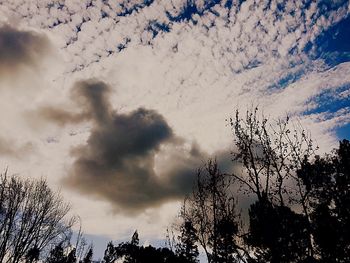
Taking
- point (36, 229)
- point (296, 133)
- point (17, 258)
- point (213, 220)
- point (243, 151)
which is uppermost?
point (296, 133)

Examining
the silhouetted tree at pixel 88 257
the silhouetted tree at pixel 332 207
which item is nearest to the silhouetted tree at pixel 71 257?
the silhouetted tree at pixel 88 257

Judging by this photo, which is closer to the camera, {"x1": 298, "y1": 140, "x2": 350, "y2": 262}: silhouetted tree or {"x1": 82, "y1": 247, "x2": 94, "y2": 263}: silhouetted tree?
{"x1": 298, "y1": 140, "x2": 350, "y2": 262}: silhouetted tree

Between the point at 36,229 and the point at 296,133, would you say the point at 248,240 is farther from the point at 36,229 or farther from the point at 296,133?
the point at 36,229

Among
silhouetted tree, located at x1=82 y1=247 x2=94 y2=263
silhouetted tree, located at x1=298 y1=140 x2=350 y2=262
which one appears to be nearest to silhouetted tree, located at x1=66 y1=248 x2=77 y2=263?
silhouetted tree, located at x1=82 y1=247 x2=94 y2=263

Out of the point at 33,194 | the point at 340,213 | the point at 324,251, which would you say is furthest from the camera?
the point at 324,251

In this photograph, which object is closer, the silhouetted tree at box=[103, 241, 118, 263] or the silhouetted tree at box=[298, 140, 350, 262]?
the silhouetted tree at box=[298, 140, 350, 262]

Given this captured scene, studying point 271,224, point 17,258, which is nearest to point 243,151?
point 271,224

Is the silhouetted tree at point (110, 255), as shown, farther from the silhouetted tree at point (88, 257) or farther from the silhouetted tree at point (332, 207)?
the silhouetted tree at point (332, 207)

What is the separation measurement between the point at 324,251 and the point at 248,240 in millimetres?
7555

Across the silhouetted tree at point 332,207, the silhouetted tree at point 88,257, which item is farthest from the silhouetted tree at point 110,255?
the silhouetted tree at point 332,207

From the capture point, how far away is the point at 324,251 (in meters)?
29.8

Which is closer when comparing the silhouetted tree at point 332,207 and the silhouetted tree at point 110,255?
the silhouetted tree at point 332,207

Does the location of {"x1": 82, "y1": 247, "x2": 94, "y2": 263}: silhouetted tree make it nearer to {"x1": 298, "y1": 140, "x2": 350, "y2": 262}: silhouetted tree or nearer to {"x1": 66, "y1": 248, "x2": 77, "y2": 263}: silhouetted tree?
{"x1": 66, "y1": 248, "x2": 77, "y2": 263}: silhouetted tree

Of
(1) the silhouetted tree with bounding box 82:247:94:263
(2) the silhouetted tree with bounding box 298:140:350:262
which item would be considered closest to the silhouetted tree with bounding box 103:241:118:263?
(1) the silhouetted tree with bounding box 82:247:94:263
